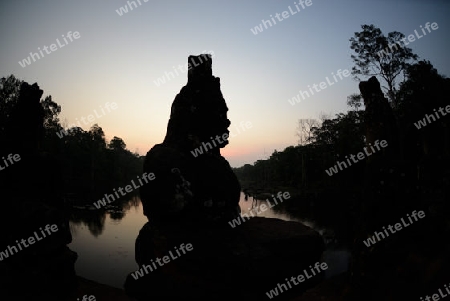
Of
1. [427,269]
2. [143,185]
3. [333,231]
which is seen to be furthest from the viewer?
[333,231]

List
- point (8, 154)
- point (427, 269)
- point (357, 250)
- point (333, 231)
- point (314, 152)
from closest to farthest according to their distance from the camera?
point (427, 269), point (357, 250), point (8, 154), point (333, 231), point (314, 152)

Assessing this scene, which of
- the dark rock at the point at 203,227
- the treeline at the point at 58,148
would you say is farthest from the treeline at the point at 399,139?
the treeline at the point at 58,148

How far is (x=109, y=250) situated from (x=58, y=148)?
44.5 m

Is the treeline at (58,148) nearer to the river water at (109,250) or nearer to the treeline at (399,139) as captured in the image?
the river water at (109,250)

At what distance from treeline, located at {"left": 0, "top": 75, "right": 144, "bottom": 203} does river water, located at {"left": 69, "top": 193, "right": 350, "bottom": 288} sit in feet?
17.1

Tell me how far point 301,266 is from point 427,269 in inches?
132

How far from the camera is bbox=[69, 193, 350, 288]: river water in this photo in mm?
13328

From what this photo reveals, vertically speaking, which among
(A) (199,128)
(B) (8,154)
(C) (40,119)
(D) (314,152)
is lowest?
(D) (314,152)

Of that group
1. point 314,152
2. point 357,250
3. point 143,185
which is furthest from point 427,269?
point 314,152

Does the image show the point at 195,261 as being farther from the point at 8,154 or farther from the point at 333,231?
the point at 333,231

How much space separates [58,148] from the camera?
5344cm

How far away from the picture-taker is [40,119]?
959 centimetres

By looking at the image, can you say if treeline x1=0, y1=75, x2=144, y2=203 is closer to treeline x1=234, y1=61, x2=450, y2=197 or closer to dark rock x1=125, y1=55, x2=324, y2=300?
dark rock x1=125, y1=55, x2=324, y2=300

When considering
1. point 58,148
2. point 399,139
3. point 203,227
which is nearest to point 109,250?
point 203,227
